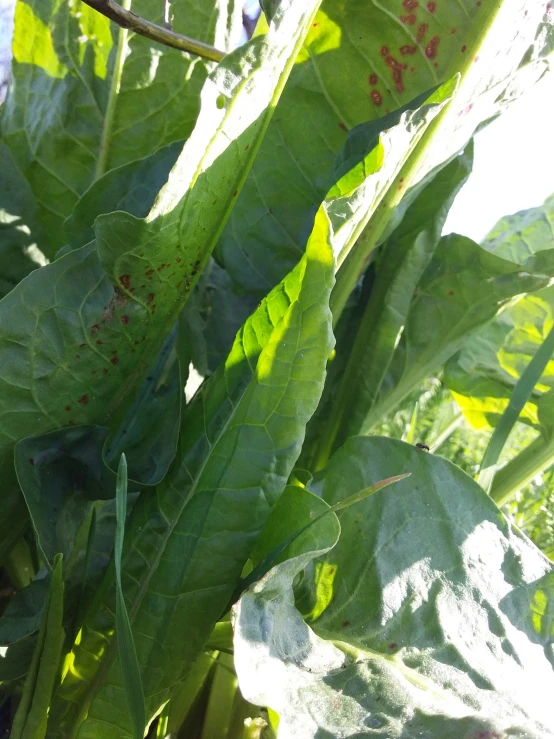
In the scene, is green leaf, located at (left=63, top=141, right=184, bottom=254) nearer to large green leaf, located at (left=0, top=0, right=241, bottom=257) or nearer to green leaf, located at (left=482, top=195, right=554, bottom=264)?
large green leaf, located at (left=0, top=0, right=241, bottom=257)

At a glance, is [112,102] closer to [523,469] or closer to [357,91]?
[357,91]

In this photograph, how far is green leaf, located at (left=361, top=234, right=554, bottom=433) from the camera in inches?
24.5

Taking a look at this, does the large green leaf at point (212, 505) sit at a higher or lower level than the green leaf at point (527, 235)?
lower

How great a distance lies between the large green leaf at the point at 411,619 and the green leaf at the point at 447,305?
0.20m

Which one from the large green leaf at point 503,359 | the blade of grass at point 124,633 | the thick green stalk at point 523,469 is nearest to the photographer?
the blade of grass at point 124,633

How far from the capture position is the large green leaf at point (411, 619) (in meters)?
0.35

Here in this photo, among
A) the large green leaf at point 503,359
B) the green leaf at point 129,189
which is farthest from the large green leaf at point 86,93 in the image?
the large green leaf at point 503,359

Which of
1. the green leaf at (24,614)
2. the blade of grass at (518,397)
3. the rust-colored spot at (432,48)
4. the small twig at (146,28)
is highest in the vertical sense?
the small twig at (146,28)

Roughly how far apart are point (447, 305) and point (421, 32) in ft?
0.86

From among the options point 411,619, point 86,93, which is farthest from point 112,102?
Answer: point 411,619

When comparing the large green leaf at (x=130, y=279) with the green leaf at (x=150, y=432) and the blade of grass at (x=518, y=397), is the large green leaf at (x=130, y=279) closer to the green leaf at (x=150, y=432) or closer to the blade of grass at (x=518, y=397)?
the green leaf at (x=150, y=432)

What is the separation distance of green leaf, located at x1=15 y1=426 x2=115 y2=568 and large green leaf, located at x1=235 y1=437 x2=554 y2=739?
0.16m

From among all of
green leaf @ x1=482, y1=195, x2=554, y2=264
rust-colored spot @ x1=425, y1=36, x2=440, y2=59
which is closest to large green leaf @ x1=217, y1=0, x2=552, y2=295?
rust-colored spot @ x1=425, y1=36, x2=440, y2=59

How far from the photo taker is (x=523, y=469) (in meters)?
0.70
